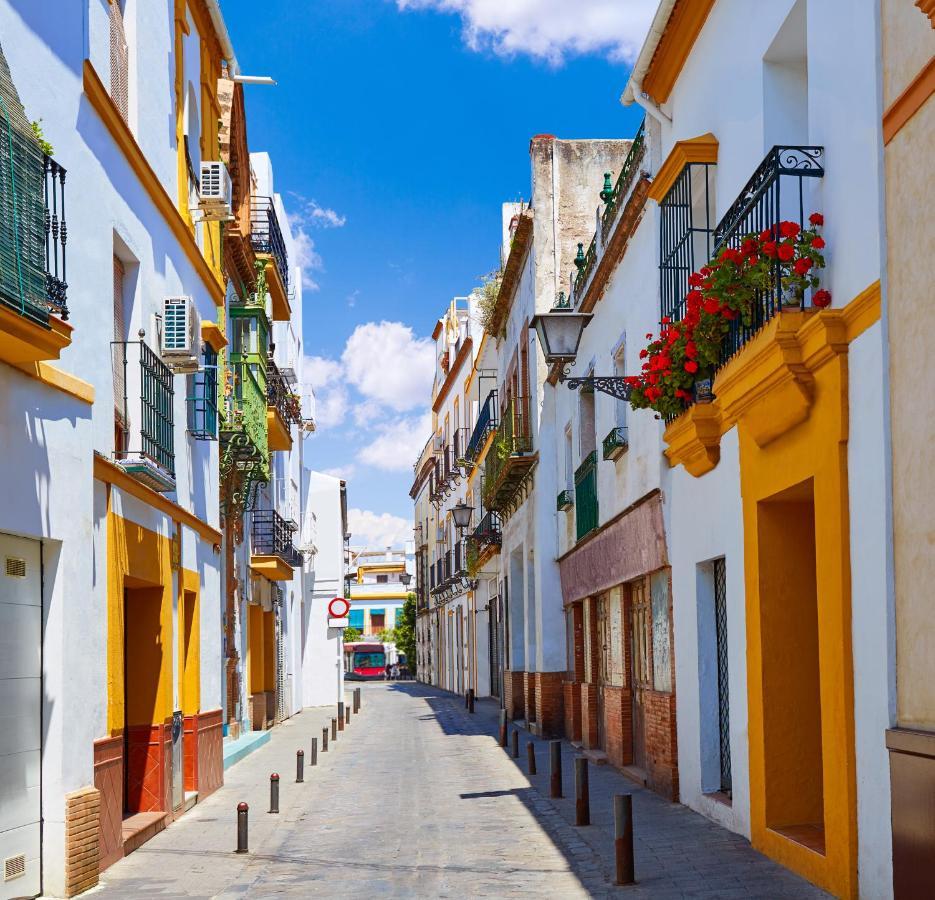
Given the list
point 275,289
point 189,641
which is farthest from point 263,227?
point 189,641

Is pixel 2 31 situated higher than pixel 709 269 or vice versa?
pixel 2 31

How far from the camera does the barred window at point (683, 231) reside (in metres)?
13.3

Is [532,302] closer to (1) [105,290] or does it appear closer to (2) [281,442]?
(2) [281,442]

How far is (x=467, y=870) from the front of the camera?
11.4 m

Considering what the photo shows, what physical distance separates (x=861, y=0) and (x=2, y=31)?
17.9ft

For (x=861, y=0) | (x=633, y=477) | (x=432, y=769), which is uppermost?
(x=861, y=0)

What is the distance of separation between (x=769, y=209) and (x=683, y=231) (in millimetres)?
3475

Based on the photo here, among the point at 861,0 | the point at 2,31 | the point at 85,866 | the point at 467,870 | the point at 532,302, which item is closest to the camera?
the point at 861,0

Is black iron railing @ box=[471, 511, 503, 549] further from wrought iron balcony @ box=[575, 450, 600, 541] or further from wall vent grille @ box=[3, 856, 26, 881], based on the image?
wall vent grille @ box=[3, 856, 26, 881]

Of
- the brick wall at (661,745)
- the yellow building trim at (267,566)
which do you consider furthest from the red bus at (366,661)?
the brick wall at (661,745)

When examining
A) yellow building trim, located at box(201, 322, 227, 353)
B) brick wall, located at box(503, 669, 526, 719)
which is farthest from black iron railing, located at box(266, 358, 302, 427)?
yellow building trim, located at box(201, 322, 227, 353)

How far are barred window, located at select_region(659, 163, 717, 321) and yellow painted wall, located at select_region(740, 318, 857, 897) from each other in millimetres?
2689

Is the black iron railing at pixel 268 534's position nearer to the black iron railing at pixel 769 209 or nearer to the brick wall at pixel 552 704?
the brick wall at pixel 552 704

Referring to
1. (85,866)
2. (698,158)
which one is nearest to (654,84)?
(698,158)
